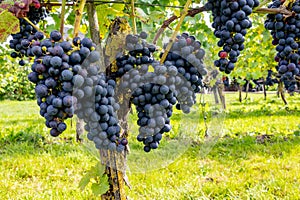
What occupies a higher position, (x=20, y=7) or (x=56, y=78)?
(x=20, y=7)

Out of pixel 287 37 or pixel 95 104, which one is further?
pixel 287 37

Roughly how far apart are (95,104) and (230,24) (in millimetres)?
452

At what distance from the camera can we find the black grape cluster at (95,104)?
87 cm

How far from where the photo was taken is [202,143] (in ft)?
4.41

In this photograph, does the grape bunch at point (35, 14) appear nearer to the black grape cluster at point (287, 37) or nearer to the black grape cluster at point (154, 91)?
the black grape cluster at point (154, 91)

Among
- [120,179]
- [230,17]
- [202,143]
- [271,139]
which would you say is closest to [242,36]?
[230,17]

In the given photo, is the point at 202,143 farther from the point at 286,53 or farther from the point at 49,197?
the point at 49,197

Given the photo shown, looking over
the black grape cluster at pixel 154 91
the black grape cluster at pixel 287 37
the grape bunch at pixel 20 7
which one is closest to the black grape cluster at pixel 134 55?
the black grape cluster at pixel 154 91

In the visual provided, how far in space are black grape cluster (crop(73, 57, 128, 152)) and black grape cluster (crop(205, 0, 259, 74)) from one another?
36 cm

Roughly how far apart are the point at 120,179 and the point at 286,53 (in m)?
0.76

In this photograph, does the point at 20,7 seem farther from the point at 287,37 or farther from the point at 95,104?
the point at 287,37

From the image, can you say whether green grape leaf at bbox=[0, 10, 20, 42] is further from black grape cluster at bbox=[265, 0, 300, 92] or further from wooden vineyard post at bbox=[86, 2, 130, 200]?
black grape cluster at bbox=[265, 0, 300, 92]

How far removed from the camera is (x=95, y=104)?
918 mm

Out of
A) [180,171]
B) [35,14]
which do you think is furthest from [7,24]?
[180,171]
